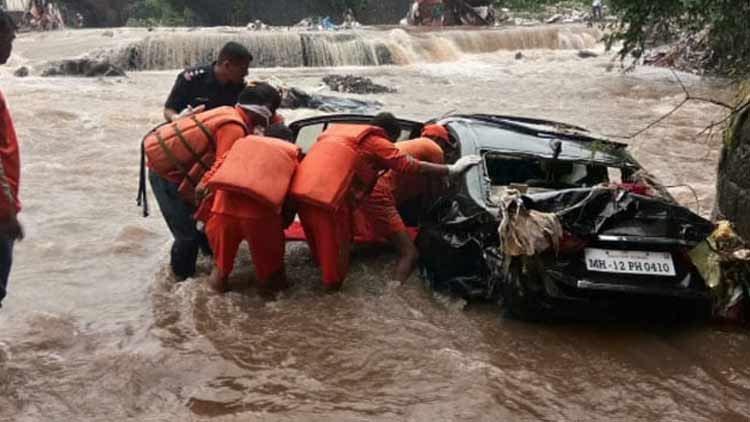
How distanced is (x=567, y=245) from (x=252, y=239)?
189cm

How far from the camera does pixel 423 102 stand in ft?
58.7

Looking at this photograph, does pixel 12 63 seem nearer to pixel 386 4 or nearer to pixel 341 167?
pixel 341 167

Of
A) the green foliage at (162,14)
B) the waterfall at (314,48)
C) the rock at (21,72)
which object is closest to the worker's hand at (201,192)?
the rock at (21,72)

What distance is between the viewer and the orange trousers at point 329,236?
522 cm

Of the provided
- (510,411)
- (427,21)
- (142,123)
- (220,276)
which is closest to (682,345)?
(510,411)

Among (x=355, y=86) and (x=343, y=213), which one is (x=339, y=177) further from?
(x=355, y=86)

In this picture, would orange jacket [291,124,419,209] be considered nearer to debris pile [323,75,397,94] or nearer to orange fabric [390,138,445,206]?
orange fabric [390,138,445,206]

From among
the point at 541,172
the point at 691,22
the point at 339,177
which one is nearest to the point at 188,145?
the point at 339,177

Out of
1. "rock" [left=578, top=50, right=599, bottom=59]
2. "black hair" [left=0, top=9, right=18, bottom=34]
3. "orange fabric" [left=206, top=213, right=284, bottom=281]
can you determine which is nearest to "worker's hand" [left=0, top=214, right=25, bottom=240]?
"black hair" [left=0, top=9, right=18, bottom=34]

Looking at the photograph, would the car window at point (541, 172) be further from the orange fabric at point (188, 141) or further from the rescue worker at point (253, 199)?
the orange fabric at point (188, 141)

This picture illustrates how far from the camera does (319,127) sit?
21.2 feet

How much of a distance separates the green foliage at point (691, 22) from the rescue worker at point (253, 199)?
2577mm

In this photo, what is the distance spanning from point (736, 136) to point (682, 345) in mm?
1590

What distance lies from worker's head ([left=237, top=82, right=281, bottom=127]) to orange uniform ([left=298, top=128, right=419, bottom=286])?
68 centimetres
